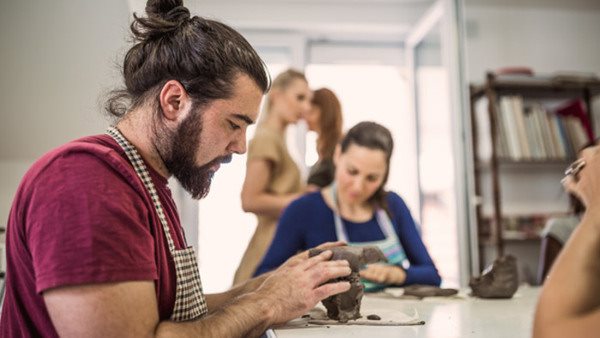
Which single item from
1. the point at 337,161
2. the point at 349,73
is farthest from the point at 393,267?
the point at 349,73

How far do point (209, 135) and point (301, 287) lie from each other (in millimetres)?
368

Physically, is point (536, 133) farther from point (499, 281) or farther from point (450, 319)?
point (450, 319)

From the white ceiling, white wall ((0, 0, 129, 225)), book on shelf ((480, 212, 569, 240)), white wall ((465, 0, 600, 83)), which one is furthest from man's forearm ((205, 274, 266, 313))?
white wall ((465, 0, 600, 83))

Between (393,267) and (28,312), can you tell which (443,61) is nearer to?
(393,267)

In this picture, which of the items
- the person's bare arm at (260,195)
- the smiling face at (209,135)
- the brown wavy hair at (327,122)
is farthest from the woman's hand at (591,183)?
the brown wavy hair at (327,122)

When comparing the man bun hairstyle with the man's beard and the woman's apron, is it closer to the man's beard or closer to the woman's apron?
the man's beard

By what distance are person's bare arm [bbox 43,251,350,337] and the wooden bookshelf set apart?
235 cm

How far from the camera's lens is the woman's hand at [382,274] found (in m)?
1.75

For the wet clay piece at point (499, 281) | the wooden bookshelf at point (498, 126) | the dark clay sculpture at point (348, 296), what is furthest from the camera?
the wooden bookshelf at point (498, 126)

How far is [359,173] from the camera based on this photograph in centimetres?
195

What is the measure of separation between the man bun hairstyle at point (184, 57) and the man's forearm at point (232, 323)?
1.34 feet

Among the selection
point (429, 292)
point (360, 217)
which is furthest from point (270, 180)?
point (429, 292)

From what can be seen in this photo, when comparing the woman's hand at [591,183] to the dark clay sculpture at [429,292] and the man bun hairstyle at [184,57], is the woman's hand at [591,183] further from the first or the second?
the dark clay sculpture at [429,292]

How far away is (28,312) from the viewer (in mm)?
942
